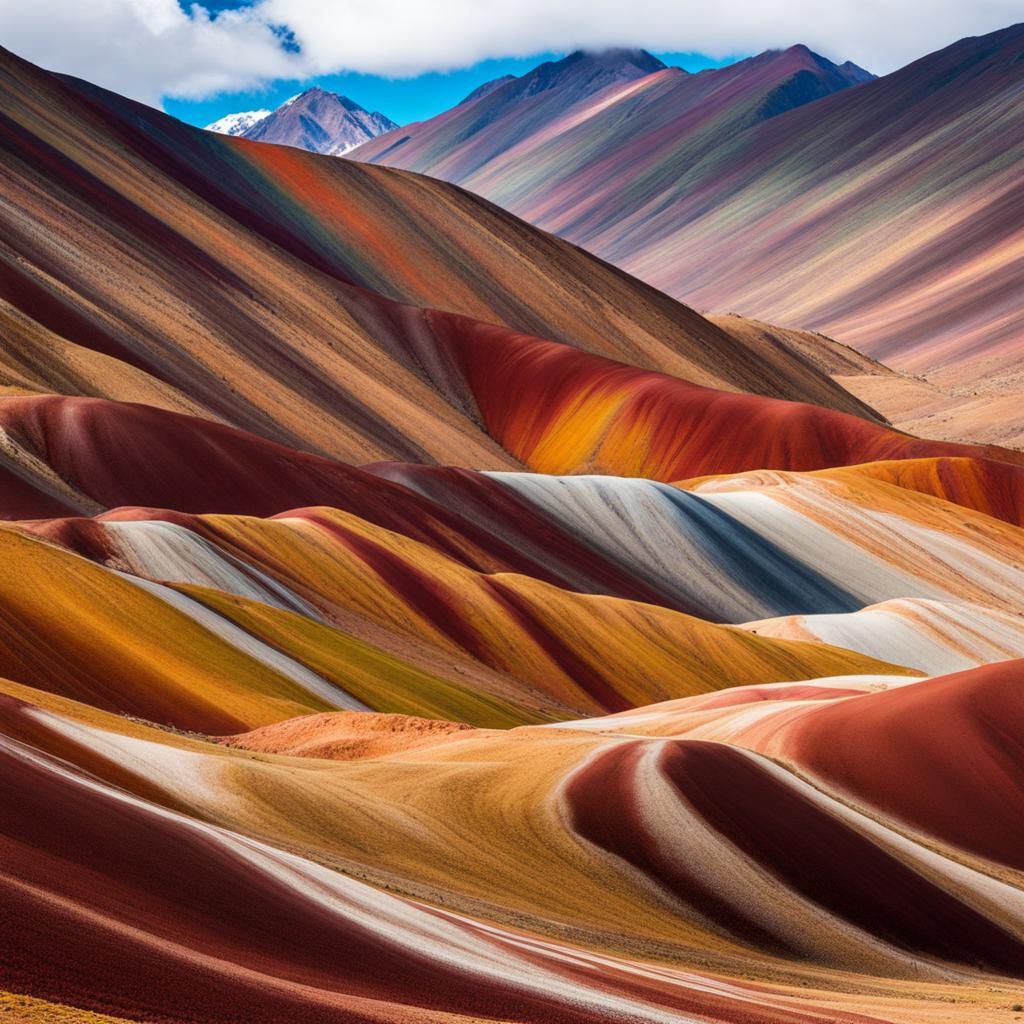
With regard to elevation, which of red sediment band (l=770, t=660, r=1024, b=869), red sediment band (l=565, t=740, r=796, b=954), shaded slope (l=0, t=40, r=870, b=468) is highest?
shaded slope (l=0, t=40, r=870, b=468)

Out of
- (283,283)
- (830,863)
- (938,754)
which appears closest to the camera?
(830,863)

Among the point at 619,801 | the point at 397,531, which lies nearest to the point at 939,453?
the point at 397,531

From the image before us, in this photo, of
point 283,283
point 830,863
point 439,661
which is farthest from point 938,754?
point 283,283

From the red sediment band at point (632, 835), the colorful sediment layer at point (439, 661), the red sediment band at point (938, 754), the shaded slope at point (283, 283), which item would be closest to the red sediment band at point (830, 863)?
the colorful sediment layer at point (439, 661)

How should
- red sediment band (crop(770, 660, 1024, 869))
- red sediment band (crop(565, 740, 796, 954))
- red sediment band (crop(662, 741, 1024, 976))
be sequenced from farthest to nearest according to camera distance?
1. red sediment band (crop(770, 660, 1024, 869))
2. red sediment band (crop(662, 741, 1024, 976))
3. red sediment band (crop(565, 740, 796, 954))

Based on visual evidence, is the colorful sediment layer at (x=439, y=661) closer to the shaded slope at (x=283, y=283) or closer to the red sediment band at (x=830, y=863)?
the red sediment band at (x=830, y=863)

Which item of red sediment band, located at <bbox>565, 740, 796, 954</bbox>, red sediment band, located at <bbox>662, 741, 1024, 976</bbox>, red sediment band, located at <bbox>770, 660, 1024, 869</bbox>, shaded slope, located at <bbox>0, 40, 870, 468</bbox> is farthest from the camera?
shaded slope, located at <bbox>0, 40, 870, 468</bbox>

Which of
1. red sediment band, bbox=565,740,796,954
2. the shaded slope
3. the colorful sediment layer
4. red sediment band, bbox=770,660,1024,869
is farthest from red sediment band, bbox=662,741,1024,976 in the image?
the shaded slope

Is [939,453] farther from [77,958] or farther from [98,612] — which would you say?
[77,958]

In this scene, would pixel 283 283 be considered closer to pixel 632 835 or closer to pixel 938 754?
pixel 938 754

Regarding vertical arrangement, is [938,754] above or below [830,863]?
above

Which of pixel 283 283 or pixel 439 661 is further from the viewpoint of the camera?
pixel 283 283

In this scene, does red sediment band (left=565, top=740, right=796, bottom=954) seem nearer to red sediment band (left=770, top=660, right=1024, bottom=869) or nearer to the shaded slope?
red sediment band (left=770, top=660, right=1024, bottom=869)
